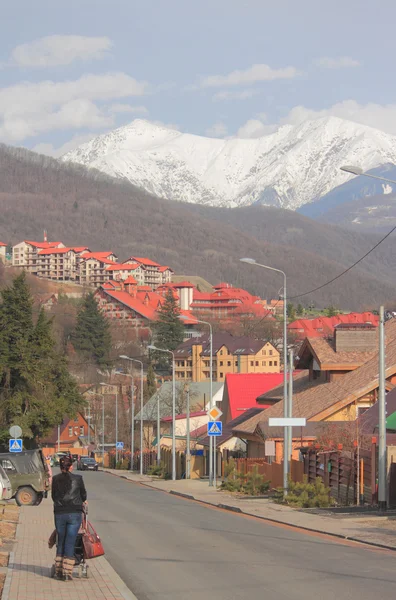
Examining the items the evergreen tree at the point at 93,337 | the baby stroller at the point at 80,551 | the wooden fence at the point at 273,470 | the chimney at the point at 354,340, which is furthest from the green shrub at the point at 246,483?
the evergreen tree at the point at 93,337

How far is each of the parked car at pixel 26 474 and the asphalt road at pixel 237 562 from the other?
647 centimetres

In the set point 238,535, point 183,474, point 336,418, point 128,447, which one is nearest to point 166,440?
point 128,447

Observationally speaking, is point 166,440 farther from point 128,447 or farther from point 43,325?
point 43,325

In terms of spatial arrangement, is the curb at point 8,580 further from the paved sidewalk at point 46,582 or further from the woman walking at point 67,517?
the woman walking at point 67,517

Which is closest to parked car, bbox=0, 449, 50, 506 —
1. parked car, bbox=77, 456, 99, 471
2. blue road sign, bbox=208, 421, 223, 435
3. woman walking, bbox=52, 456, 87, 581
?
blue road sign, bbox=208, 421, 223, 435

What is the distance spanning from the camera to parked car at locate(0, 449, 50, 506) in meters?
30.2

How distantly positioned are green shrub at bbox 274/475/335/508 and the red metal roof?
2883 centimetres

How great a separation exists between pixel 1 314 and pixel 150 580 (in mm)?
45798

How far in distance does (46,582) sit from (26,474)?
716 inches

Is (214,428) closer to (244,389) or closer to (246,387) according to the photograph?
Result: (244,389)

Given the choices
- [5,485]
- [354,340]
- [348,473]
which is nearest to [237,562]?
[348,473]

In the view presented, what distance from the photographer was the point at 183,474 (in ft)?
194

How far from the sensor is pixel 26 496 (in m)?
31.0

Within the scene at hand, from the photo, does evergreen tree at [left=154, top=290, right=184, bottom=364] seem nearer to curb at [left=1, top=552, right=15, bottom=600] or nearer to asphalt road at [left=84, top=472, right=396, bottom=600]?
asphalt road at [left=84, top=472, right=396, bottom=600]
